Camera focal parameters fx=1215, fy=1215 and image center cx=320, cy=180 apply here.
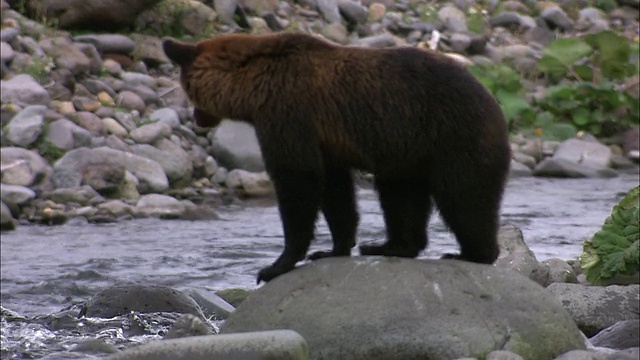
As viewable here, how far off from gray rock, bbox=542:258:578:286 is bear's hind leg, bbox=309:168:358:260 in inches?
92.7

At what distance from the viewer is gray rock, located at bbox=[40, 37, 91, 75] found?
14.6 meters

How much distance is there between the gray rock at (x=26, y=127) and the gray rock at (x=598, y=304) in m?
7.34

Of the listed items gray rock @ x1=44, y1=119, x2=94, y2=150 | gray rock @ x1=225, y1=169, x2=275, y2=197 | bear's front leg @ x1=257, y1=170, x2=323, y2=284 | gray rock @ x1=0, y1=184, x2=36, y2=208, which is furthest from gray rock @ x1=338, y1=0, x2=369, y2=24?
bear's front leg @ x1=257, y1=170, x2=323, y2=284

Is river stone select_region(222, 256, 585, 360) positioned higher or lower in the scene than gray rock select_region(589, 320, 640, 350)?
higher

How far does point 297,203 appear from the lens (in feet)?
18.6

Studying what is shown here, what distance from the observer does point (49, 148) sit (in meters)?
12.9

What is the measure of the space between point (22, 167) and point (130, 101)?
8.29 ft

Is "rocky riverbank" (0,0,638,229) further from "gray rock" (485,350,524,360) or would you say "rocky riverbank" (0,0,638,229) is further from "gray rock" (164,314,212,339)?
"gray rock" (485,350,524,360)

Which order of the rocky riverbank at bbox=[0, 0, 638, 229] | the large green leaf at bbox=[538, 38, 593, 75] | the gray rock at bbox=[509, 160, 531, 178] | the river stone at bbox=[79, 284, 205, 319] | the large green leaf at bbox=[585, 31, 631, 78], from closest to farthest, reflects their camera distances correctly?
the river stone at bbox=[79, 284, 205, 319]
the rocky riverbank at bbox=[0, 0, 638, 229]
the gray rock at bbox=[509, 160, 531, 178]
the large green leaf at bbox=[585, 31, 631, 78]
the large green leaf at bbox=[538, 38, 593, 75]

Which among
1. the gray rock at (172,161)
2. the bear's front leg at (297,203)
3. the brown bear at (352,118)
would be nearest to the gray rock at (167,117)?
the gray rock at (172,161)

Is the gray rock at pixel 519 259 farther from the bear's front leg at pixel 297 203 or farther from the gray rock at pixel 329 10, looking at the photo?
the gray rock at pixel 329 10

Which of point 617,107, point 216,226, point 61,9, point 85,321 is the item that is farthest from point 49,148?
point 617,107

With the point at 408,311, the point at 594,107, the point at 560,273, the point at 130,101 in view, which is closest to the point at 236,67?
the point at 408,311

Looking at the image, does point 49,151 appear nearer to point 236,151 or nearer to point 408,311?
point 236,151
